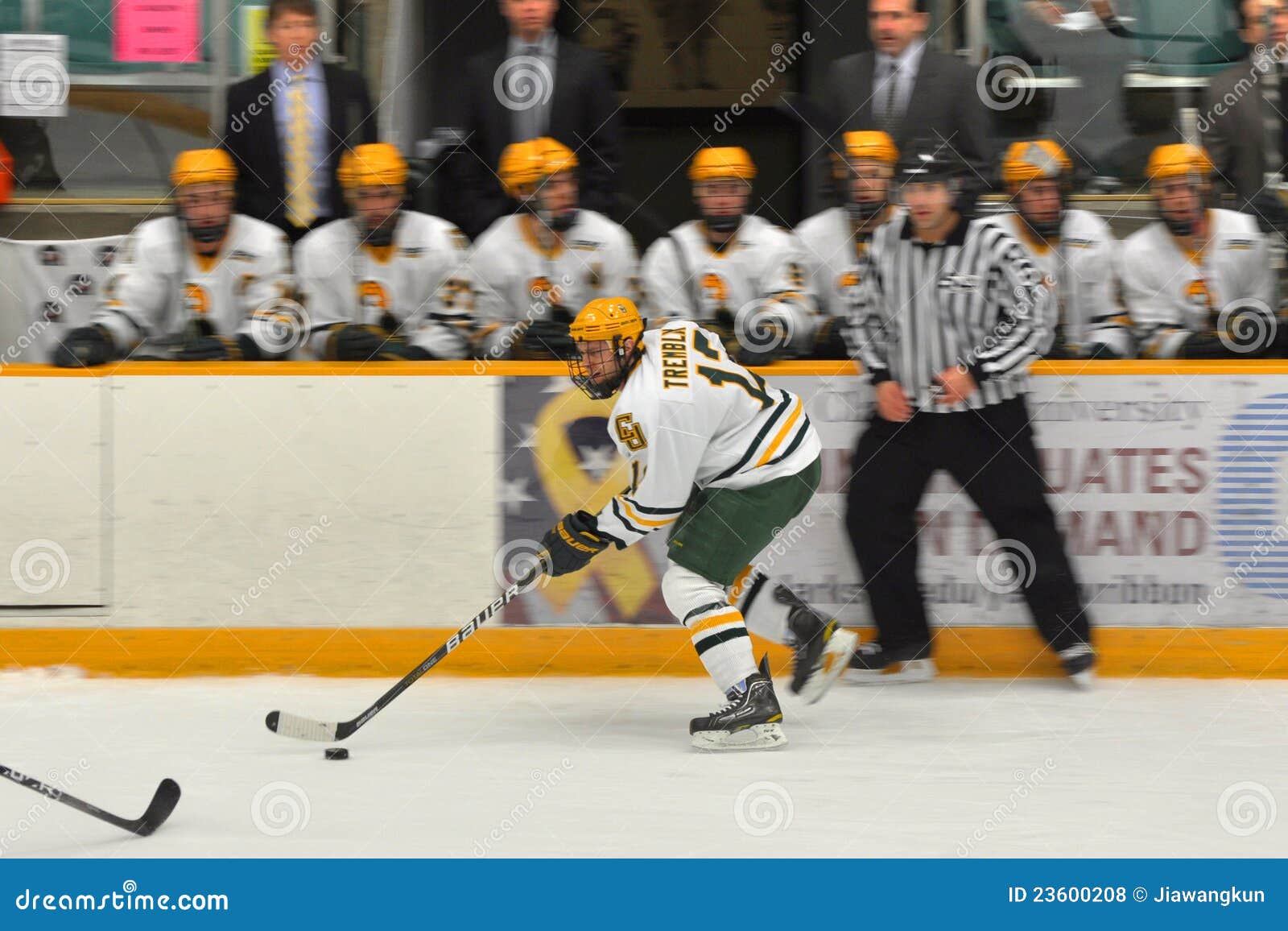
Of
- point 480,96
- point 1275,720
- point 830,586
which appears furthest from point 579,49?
point 1275,720

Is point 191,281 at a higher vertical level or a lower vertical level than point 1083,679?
higher

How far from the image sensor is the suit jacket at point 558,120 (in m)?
5.85

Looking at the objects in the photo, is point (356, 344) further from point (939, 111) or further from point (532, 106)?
point (939, 111)

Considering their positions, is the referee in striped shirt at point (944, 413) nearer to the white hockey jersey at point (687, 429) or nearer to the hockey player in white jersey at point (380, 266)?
the white hockey jersey at point (687, 429)

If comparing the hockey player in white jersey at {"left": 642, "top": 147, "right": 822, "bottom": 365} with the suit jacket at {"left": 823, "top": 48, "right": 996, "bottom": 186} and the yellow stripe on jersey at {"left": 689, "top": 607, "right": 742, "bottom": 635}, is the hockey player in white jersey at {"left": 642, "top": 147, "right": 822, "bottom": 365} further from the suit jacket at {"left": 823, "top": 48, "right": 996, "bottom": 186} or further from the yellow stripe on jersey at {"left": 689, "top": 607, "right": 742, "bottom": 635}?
the yellow stripe on jersey at {"left": 689, "top": 607, "right": 742, "bottom": 635}

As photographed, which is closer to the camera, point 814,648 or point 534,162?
point 814,648

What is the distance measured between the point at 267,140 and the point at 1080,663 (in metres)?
3.06

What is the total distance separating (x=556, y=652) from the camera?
549cm

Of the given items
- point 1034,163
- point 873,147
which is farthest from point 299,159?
point 1034,163

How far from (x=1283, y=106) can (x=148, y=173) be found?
3.86 metres

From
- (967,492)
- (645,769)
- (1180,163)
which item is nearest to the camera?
(645,769)

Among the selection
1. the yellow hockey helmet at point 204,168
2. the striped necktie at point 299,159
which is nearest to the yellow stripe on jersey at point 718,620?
the striped necktie at point 299,159

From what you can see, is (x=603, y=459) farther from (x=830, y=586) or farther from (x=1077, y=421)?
(x=1077, y=421)

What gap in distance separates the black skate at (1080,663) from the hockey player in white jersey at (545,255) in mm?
1757
